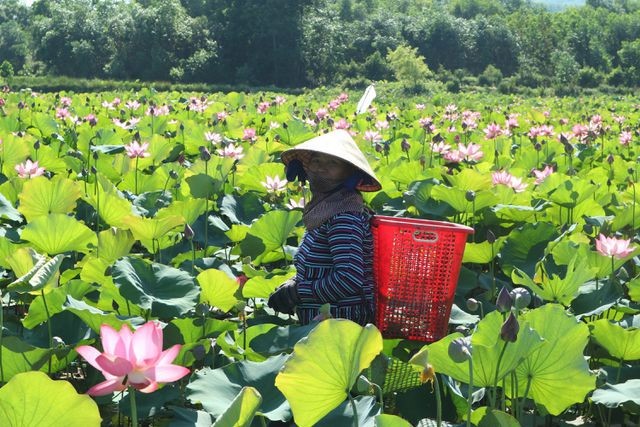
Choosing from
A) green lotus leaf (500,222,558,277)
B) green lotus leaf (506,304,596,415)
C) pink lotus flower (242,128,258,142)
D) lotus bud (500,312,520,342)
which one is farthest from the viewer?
pink lotus flower (242,128,258,142)

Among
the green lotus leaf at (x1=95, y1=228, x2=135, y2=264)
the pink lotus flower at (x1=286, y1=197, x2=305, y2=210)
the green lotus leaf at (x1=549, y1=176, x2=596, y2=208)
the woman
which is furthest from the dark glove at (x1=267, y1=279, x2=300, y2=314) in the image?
the green lotus leaf at (x1=549, y1=176, x2=596, y2=208)

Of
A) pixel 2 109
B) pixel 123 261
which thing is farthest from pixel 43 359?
pixel 2 109

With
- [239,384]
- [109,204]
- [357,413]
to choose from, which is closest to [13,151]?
[109,204]

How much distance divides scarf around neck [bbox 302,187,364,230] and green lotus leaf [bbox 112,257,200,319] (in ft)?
1.32

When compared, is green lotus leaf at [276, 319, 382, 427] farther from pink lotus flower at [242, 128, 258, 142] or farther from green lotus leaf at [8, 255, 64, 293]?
pink lotus flower at [242, 128, 258, 142]

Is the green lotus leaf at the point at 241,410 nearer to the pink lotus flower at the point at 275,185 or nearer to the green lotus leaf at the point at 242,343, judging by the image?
the green lotus leaf at the point at 242,343

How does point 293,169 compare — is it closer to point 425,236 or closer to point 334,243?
point 334,243

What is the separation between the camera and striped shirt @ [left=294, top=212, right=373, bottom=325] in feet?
7.32

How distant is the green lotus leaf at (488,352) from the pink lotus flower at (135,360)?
498mm

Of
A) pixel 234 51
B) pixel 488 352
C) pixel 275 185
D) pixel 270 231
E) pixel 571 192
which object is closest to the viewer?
pixel 488 352

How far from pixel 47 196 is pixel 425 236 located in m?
1.23

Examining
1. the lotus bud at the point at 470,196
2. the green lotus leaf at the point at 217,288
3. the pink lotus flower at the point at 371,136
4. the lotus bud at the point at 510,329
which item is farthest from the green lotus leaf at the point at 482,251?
the pink lotus flower at the point at 371,136

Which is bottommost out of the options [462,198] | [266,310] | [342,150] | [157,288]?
[266,310]

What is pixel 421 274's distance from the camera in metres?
2.20
